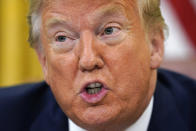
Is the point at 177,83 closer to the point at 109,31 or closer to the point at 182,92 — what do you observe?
the point at 182,92

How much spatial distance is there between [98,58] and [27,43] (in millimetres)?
1796

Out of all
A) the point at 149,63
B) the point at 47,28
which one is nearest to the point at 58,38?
the point at 47,28

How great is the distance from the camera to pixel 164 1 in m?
2.95

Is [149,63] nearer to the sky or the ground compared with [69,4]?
nearer to the ground

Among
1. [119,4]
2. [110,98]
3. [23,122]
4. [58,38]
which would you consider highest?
[119,4]

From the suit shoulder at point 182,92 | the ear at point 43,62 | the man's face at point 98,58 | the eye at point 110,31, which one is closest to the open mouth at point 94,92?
the man's face at point 98,58

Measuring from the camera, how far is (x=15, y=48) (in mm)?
2980

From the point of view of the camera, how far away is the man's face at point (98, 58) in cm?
131

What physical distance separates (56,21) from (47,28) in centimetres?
6

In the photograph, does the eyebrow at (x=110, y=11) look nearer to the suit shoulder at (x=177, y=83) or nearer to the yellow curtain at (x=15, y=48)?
the suit shoulder at (x=177, y=83)

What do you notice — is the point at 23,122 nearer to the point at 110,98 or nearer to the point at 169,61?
the point at 110,98

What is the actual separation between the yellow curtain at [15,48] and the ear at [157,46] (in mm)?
1526

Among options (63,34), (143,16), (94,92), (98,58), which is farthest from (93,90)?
(143,16)

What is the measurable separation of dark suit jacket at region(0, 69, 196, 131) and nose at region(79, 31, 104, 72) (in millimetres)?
441
